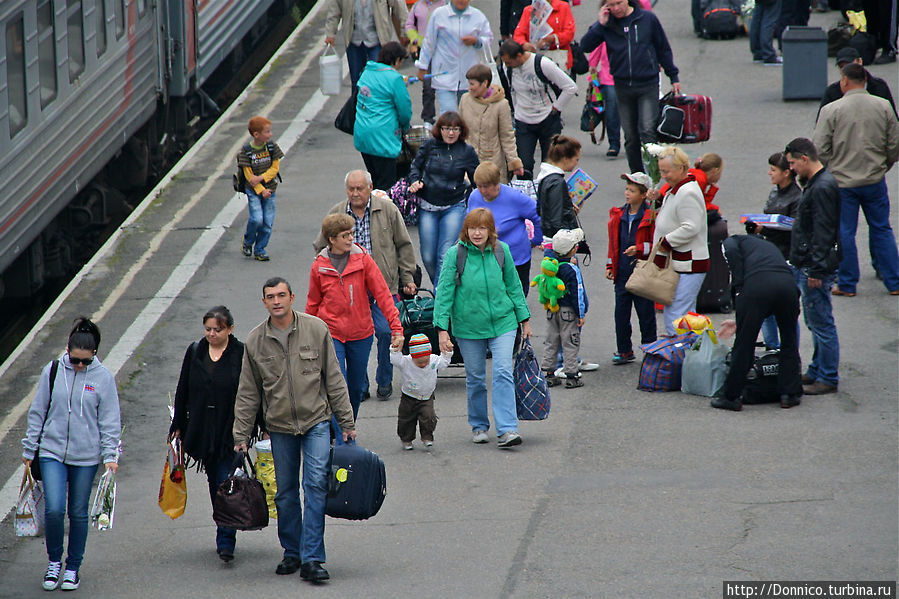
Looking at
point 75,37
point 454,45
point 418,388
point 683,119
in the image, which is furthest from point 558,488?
point 75,37

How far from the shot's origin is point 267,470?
8281 millimetres

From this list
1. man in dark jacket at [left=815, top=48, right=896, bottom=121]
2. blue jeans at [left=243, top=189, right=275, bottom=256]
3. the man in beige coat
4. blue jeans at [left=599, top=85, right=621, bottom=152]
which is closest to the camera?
man in dark jacket at [left=815, top=48, right=896, bottom=121]

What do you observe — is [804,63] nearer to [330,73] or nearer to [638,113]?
[638,113]

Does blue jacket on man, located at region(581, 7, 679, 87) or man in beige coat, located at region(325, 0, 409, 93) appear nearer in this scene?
blue jacket on man, located at region(581, 7, 679, 87)

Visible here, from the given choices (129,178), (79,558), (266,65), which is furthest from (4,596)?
(266,65)

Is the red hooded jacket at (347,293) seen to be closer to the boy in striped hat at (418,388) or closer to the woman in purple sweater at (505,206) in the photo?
the boy in striped hat at (418,388)

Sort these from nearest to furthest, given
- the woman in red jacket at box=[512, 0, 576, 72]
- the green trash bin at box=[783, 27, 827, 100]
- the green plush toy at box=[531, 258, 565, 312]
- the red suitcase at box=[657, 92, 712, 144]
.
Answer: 1. the green plush toy at box=[531, 258, 565, 312]
2. the red suitcase at box=[657, 92, 712, 144]
3. the woman in red jacket at box=[512, 0, 576, 72]
4. the green trash bin at box=[783, 27, 827, 100]

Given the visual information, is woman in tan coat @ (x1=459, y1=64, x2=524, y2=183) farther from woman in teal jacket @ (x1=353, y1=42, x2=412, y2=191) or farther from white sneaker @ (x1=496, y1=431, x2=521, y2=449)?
white sneaker @ (x1=496, y1=431, x2=521, y2=449)

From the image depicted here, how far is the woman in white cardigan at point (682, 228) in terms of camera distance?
412 inches

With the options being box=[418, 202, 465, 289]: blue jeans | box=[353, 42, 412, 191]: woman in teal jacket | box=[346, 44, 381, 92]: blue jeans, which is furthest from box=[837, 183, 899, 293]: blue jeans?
box=[346, 44, 381, 92]: blue jeans

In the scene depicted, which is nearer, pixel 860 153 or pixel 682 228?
pixel 682 228

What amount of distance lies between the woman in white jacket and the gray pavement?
2.90 meters

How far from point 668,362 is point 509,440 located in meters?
1.63

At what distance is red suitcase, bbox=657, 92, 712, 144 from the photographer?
46.2 feet
